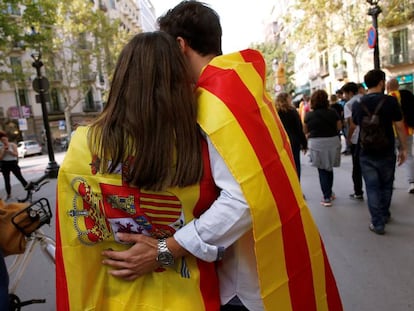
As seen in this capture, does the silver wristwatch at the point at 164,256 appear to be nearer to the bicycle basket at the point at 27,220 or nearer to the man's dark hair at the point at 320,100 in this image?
the bicycle basket at the point at 27,220

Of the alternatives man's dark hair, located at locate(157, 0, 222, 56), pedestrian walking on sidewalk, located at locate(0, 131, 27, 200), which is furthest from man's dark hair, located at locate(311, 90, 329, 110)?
pedestrian walking on sidewalk, located at locate(0, 131, 27, 200)

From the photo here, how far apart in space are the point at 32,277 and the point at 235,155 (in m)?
3.70

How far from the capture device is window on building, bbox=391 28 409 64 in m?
28.5

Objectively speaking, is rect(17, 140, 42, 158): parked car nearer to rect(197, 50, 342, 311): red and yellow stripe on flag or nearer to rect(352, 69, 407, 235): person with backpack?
rect(352, 69, 407, 235): person with backpack

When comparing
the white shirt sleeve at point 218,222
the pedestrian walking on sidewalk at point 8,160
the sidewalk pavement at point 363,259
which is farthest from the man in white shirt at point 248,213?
the pedestrian walking on sidewalk at point 8,160

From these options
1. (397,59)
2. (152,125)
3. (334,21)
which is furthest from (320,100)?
(397,59)

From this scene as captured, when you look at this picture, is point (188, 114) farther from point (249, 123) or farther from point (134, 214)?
point (134, 214)

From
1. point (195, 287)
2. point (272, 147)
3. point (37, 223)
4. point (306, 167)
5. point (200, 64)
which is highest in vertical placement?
point (200, 64)

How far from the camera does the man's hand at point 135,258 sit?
1.17 meters

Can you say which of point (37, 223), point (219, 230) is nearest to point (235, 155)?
point (219, 230)

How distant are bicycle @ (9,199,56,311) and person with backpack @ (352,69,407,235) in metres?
3.39

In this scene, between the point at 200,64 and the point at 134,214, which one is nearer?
the point at 134,214

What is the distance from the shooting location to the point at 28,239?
260 cm

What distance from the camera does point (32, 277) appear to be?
397 cm
